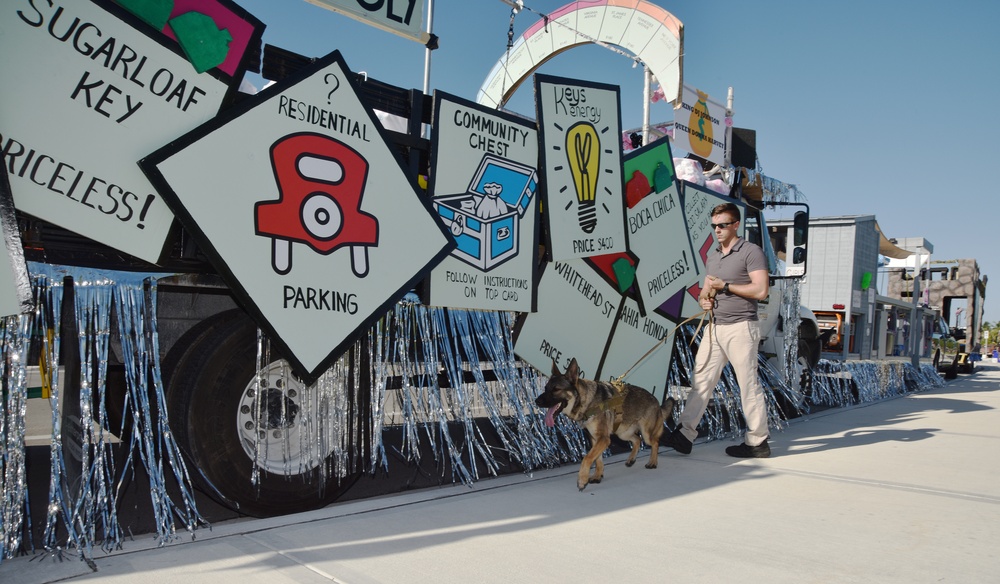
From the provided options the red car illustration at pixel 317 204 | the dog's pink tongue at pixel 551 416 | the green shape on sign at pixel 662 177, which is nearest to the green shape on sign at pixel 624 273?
the green shape on sign at pixel 662 177

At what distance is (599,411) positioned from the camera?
168 inches

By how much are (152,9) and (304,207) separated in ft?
3.38

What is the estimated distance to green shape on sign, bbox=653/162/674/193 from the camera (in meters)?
5.88

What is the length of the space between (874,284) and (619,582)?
47.1 ft

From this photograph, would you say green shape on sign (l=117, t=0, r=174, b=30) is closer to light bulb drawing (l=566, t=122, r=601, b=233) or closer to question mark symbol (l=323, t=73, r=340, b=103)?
question mark symbol (l=323, t=73, r=340, b=103)

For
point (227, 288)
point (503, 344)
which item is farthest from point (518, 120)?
point (227, 288)

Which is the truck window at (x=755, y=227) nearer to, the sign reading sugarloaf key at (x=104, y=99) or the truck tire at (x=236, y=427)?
the truck tire at (x=236, y=427)

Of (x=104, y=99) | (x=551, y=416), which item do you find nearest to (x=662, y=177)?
(x=551, y=416)

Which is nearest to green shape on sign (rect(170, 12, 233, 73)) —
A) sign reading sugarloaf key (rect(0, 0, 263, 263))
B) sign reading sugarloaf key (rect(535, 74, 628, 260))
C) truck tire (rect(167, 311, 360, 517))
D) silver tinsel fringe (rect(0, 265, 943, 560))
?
sign reading sugarloaf key (rect(0, 0, 263, 263))

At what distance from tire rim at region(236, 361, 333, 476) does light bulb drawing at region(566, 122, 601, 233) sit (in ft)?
7.89

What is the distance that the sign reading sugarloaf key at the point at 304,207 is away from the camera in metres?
3.01

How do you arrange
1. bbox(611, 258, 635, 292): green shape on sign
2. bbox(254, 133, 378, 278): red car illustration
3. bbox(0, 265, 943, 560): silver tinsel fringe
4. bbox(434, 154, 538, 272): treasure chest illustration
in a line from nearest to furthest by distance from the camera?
bbox(0, 265, 943, 560): silver tinsel fringe
bbox(254, 133, 378, 278): red car illustration
bbox(434, 154, 538, 272): treasure chest illustration
bbox(611, 258, 635, 292): green shape on sign

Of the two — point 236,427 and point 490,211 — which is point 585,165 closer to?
point 490,211

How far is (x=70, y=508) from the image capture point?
108 inches
